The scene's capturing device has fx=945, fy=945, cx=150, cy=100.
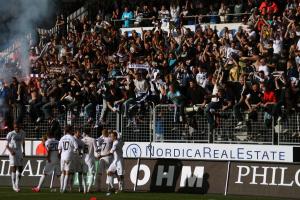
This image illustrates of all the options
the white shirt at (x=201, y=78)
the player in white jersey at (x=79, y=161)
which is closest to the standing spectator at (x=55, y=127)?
the player in white jersey at (x=79, y=161)

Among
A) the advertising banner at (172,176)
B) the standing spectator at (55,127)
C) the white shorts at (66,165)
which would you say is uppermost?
the standing spectator at (55,127)

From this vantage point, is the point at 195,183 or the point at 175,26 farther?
the point at 175,26

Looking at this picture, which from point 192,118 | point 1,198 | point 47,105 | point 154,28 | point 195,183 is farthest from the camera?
point 154,28

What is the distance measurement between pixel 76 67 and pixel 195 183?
9.26 m

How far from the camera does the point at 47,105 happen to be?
122ft

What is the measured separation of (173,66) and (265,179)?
8.31m

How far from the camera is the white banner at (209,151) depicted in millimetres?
33125

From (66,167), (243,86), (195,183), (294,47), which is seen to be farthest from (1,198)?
(294,47)

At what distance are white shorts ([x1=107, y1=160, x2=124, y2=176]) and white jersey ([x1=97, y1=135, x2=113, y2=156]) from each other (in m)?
0.67

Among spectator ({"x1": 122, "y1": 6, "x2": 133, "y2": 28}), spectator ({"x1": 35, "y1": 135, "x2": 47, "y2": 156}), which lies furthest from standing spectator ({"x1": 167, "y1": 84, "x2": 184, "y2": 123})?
spectator ({"x1": 122, "y1": 6, "x2": 133, "y2": 28})

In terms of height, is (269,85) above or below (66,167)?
above

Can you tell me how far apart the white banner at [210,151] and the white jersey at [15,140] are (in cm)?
454

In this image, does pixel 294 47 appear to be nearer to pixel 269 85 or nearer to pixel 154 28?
pixel 269 85

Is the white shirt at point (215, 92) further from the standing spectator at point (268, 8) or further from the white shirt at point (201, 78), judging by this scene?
the standing spectator at point (268, 8)
